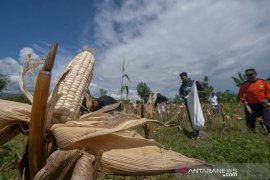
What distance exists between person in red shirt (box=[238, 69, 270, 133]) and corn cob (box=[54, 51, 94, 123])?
550 cm

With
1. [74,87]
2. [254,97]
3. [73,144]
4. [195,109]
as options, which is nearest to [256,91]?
[254,97]

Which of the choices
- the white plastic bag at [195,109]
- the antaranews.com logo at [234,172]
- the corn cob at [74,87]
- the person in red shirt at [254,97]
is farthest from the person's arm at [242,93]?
the corn cob at [74,87]

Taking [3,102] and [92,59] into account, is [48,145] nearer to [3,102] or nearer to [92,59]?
[3,102]

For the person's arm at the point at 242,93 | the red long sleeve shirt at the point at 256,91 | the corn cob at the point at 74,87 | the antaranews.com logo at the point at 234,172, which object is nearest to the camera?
the corn cob at the point at 74,87

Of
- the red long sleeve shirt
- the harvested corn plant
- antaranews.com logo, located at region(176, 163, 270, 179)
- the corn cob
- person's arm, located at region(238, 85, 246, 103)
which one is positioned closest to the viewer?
the harvested corn plant

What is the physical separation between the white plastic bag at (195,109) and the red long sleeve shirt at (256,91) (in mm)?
1395

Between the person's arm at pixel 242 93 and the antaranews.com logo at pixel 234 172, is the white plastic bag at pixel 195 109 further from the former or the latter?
the antaranews.com logo at pixel 234 172

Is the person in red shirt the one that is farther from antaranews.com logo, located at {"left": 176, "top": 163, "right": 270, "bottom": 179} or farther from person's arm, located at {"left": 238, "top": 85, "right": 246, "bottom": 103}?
antaranews.com logo, located at {"left": 176, "top": 163, "right": 270, "bottom": 179}

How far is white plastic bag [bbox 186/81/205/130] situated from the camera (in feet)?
18.8

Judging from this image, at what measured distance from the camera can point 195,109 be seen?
596cm

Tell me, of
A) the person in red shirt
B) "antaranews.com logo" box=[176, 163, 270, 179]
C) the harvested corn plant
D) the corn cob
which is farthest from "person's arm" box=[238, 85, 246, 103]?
the harvested corn plant

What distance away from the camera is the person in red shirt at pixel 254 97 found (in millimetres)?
5793

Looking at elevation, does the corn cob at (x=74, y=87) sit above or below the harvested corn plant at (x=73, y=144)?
above

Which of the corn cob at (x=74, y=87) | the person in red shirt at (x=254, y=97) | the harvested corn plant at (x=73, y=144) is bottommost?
the harvested corn plant at (x=73, y=144)
